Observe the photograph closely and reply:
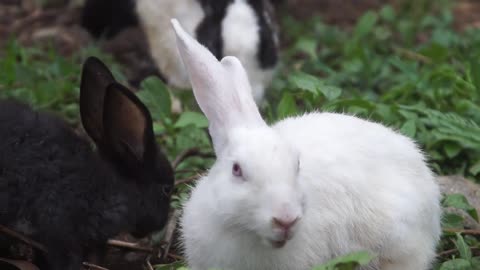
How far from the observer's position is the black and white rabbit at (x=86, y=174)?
13.9ft

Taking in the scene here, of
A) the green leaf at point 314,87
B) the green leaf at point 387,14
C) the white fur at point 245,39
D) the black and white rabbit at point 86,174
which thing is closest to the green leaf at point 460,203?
the green leaf at point 314,87

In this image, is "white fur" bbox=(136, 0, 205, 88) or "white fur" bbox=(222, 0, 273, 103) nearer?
"white fur" bbox=(222, 0, 273, 103)

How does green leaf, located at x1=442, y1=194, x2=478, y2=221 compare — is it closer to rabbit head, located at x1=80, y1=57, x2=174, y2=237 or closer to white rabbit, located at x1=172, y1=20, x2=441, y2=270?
white rabbit, located at x1=172, y1=20, x2=441, y2=270

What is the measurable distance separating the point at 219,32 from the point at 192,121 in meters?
1.03

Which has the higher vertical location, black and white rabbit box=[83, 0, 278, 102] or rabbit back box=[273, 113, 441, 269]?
rabbit back box=[273, 113, 441, 269]

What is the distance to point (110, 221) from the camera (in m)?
4.43

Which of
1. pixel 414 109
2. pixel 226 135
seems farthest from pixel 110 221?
pixel 414 109

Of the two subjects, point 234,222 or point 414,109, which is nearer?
point 234,222

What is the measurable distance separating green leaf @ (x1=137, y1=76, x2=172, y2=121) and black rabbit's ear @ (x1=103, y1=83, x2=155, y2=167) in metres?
1.16

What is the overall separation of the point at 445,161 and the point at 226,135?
1.98 metres

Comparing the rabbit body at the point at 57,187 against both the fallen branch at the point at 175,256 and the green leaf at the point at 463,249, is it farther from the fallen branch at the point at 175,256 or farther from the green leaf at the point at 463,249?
the green leaf at the point at 463,249

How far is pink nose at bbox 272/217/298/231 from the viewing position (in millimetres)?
3488

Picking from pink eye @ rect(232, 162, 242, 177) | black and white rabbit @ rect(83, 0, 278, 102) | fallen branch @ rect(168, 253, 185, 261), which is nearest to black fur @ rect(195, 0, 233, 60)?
black and white rabbit @ rect(83, 0, 278, 102)

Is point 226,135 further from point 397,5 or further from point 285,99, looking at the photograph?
point 397,5
